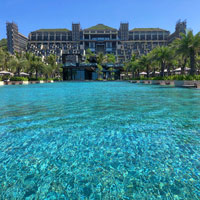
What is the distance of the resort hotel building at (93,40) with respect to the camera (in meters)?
116

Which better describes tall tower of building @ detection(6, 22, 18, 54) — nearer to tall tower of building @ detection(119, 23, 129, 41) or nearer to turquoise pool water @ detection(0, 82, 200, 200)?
tall tower of building @ detection(119, 23, 129, 41)

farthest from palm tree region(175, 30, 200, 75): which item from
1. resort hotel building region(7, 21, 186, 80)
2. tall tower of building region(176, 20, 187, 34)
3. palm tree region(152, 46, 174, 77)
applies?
tall tower of building region(176, 20, 187, 34)

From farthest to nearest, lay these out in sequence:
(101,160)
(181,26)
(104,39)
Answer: (104,39) < (181,26) < (101,160)

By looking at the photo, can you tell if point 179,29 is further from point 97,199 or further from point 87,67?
point 97,199

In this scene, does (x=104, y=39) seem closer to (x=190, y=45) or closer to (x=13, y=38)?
(x=13, y=38)

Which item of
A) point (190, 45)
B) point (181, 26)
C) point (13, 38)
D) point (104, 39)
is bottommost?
point (190, 45)

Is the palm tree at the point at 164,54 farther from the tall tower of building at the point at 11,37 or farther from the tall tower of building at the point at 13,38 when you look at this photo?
the tall tower of building at the point at 11,37

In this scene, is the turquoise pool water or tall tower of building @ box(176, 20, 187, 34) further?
tall tower of building @ box(176, 20, 187, 34)

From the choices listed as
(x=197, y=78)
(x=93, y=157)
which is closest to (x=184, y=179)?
(x=93, y=157)

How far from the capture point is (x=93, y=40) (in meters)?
125

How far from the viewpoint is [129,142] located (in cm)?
454

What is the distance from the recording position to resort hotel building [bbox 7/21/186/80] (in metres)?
116

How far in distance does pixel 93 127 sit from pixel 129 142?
1621mm

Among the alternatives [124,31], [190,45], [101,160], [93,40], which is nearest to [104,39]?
[93,40]
